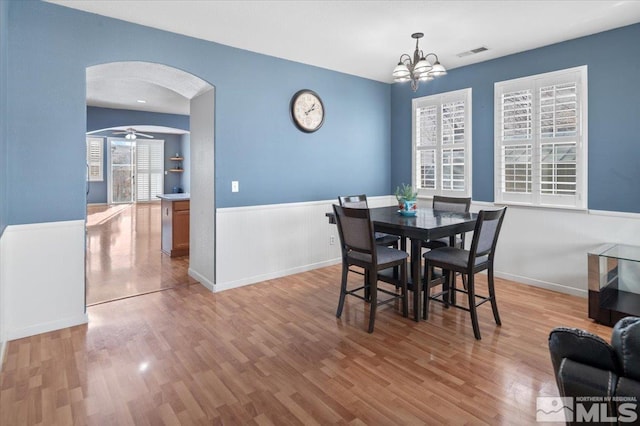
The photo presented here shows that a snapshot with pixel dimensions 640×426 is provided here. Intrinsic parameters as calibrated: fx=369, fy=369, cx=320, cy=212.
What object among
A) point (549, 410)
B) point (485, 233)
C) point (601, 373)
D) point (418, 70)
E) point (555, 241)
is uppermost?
point (418, 70)

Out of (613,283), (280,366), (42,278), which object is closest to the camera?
(280,366)

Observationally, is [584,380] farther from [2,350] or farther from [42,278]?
[42,278]

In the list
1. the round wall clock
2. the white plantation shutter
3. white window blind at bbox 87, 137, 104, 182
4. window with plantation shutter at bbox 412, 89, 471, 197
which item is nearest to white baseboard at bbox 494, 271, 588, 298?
window with plantation shutter at bbox 412, 89, 471, 197

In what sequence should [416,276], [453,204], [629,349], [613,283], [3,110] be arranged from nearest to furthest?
[629,349] < [3,110] < [416,276] < [613,283] < [453,204]

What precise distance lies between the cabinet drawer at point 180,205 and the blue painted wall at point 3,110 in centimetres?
262

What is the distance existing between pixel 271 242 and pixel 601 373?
370 centimetres

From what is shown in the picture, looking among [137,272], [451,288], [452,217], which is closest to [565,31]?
[452,217]

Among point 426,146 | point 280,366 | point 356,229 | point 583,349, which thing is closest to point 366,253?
point 356,229

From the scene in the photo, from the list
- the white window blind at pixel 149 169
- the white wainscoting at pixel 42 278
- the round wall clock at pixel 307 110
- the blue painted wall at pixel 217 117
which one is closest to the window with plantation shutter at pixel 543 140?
the blue painted wall at pixel 217 117

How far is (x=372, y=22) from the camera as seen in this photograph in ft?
11.2

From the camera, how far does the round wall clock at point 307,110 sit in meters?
4.57

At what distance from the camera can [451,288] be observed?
3.35 m

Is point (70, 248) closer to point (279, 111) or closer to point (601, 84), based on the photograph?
point (279, 111)

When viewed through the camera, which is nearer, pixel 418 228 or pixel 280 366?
pixel 280 366
